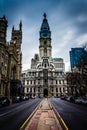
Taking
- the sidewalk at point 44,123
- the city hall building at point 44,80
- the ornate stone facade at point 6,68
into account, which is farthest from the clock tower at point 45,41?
the sidewalk at point 44,123

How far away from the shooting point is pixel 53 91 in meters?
139

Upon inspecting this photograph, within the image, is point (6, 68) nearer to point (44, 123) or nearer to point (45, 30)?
point (44, 123)

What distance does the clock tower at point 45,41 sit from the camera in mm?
158488

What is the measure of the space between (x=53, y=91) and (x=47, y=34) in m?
59.2

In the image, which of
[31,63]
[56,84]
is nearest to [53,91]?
[56,84]

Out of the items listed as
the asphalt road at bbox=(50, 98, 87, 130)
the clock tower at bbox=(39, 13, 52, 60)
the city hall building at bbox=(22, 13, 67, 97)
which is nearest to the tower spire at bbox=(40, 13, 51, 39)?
the clock tower at bbox=(39, 13, 52, 60)

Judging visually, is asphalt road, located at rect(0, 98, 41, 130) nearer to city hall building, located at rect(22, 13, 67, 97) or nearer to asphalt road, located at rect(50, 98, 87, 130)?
asphalt road, located at rect(50, 98, 87, 130)

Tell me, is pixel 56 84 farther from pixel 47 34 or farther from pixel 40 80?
pixel 47 34

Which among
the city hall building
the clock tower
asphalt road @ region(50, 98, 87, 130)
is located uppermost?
the clock tower

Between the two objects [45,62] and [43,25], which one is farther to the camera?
[43,25]

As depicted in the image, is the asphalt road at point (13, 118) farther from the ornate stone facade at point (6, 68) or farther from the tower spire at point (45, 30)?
the tower spire at point (45, 30)

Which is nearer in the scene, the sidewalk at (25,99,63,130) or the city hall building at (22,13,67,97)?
the sidewalk at (25,99,63,130)

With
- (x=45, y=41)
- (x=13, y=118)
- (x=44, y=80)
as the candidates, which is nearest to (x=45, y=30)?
(x=45, y=41)

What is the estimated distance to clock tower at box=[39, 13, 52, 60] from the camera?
158 m
